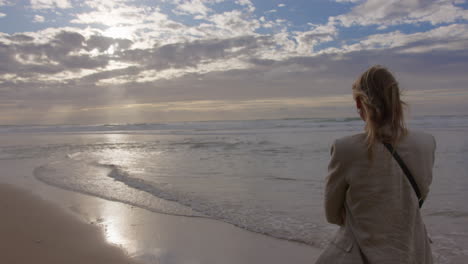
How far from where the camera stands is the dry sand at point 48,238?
13.3ft

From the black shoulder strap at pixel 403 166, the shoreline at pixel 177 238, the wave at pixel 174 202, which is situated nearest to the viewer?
the black shoulder strap at pixel 403 166

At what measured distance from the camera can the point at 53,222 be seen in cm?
549

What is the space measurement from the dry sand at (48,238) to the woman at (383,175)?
3180mm

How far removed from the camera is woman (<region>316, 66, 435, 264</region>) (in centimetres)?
155

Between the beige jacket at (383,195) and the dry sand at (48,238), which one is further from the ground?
the beige jacket at (383,195)

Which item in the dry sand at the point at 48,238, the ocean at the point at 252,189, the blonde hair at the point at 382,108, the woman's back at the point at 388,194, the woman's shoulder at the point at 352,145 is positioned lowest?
the ocean at the point at 252,189

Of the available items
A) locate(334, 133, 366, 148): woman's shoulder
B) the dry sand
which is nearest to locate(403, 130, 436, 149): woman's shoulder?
locate(334, 133, 366, 148): woman's shoulder

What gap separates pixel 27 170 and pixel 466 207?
11232 mm

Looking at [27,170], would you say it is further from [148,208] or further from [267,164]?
[267,164]

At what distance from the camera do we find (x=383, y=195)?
1.58 m

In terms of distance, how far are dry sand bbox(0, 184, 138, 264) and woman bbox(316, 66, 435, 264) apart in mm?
3180

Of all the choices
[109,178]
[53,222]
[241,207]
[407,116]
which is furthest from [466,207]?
[109,178]

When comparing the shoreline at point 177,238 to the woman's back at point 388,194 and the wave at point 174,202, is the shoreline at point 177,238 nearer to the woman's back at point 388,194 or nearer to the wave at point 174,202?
the wave at point 174,202

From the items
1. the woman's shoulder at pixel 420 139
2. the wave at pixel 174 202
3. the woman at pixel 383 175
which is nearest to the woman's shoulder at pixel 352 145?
the woman at pixel 383 175
